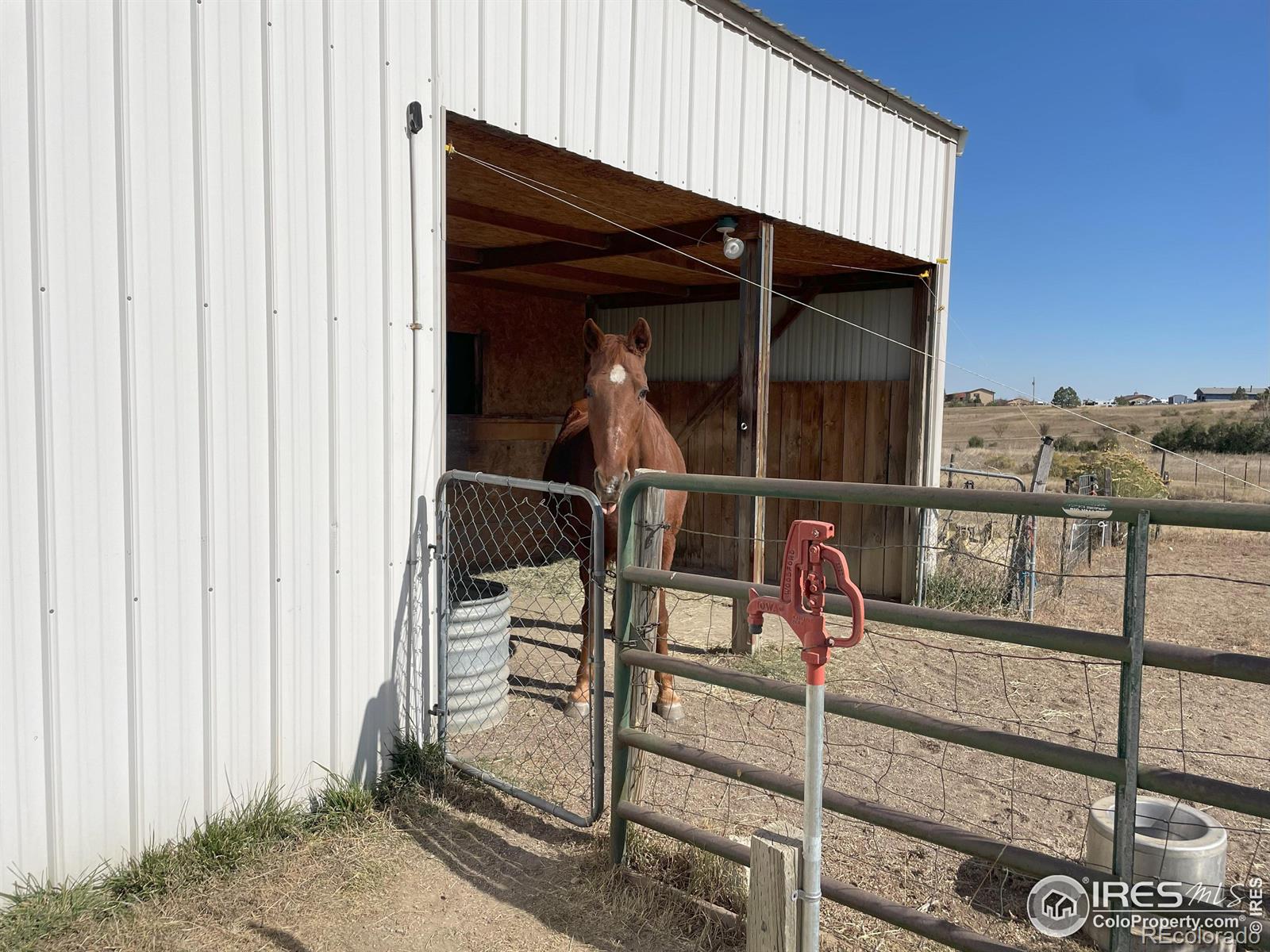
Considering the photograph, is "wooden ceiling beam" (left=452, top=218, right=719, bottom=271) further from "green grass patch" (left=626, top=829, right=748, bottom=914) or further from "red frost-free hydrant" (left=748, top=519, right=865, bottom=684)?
"red frost-free hydrant" (left=748, top=519, right=865, bottom=684)

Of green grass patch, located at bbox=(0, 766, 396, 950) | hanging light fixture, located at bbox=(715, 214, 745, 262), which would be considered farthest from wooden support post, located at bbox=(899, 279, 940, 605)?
green grass patch, located at bbox=(0, 766, 396, 950)

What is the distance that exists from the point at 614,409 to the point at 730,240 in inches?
84.8

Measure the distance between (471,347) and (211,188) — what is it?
638 centimetres

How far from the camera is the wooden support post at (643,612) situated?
2.85 metres

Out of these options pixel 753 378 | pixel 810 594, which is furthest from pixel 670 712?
pixel 810 594

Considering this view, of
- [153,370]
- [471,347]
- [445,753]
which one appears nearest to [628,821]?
[445,753]

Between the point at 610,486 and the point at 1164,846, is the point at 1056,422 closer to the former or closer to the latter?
the point at 610,486

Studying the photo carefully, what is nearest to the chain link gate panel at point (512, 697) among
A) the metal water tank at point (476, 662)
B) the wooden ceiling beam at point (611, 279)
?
the metal water tank at point (476, 662)

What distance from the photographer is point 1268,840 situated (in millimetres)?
3184

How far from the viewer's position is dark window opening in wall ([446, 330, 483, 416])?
9.09 m

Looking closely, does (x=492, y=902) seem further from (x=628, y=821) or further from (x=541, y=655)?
(x=541, y=655)

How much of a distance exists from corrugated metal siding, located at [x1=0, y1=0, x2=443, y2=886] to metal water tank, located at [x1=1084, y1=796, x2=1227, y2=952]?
270 cm

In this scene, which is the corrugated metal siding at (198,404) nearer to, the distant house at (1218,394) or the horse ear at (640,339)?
the horse ear at (640,339)

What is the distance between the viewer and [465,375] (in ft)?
30.0
